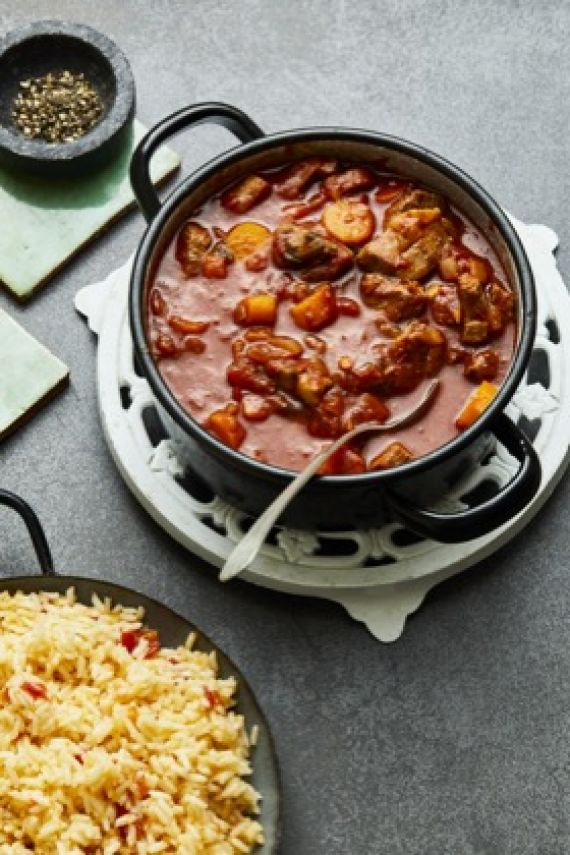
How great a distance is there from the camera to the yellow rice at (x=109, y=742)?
2617 millimetres

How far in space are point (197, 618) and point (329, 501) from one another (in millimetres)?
464

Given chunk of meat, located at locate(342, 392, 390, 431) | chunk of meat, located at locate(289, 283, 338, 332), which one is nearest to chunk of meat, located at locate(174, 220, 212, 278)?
chunk of meat, located at locate(289, 283, 338, 332)

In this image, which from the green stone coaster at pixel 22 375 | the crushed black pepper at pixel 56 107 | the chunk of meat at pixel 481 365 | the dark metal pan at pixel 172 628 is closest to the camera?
the dark metal pan at pixel 172 628

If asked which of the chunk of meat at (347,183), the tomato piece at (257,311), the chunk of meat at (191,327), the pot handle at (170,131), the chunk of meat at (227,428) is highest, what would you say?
the pot handle at (170,131)

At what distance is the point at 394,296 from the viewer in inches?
113

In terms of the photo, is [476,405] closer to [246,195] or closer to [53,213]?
[246,195]

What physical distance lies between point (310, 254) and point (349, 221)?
0.14 m

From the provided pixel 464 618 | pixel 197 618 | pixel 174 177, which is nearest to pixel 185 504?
pixel 197 618

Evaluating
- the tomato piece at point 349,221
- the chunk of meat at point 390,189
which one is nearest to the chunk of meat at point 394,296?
the tomato piece at point 349,221

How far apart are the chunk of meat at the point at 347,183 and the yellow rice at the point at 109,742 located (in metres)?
0.92

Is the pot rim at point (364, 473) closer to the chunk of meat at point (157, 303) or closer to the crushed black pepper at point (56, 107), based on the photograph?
the chunk of meat at point (157, 303)

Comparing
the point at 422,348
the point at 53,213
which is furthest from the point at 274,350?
the point at 53,213

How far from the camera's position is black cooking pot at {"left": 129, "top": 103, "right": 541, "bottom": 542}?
2.69 m

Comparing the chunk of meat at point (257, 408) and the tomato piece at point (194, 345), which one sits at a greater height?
the tomato piece at point (194, 345)
